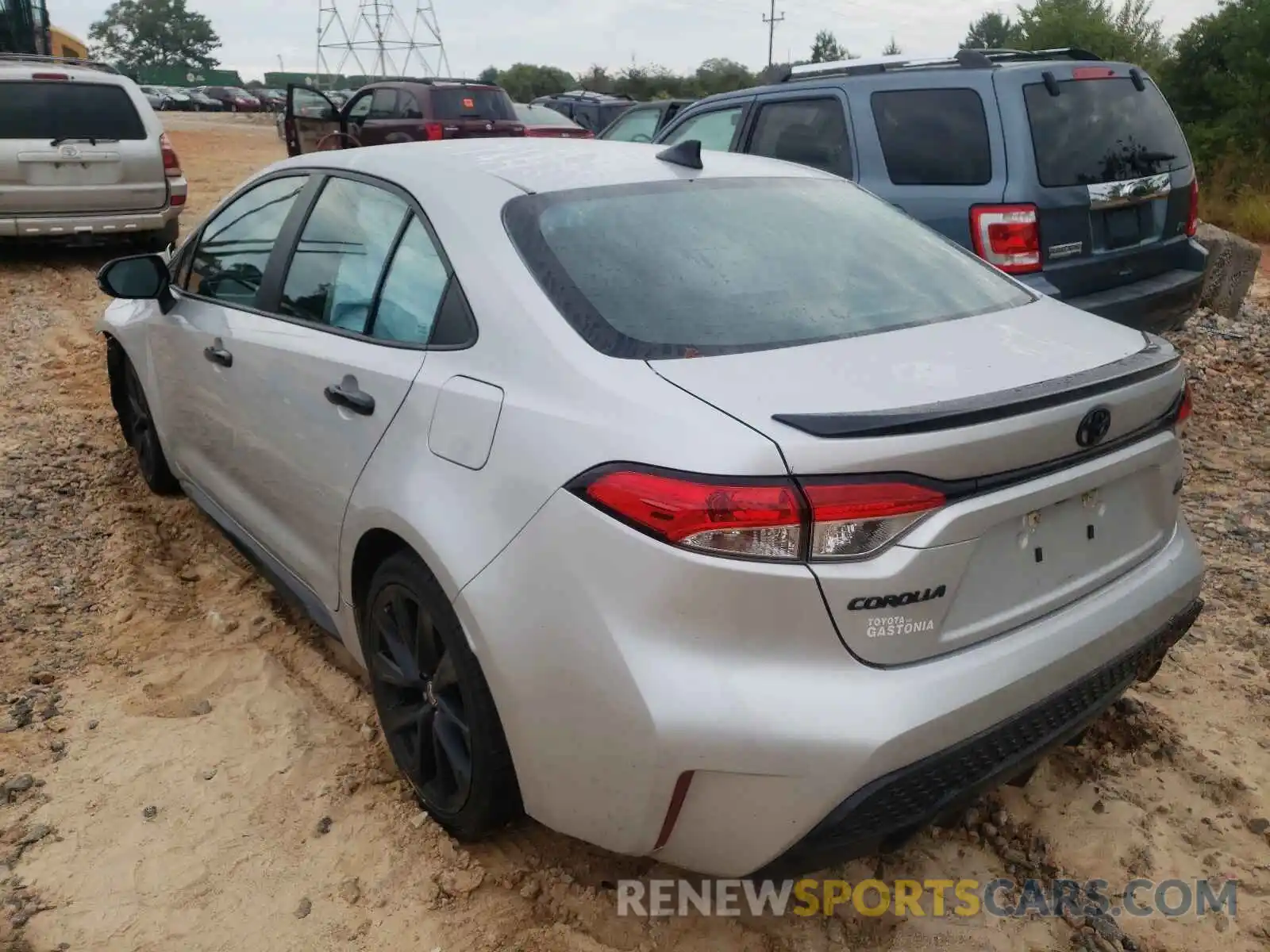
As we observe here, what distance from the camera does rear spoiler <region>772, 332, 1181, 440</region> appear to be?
1850 millimetres

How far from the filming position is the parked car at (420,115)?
14.1m

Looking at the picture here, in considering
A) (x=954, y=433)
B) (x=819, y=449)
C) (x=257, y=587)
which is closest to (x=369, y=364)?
(x=819, y=449)

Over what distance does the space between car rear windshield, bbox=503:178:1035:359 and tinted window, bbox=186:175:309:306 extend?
1.22 m

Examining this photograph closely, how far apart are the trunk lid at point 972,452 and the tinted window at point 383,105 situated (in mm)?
13975

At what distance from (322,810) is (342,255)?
58.8 inches

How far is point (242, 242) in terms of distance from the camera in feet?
11.9

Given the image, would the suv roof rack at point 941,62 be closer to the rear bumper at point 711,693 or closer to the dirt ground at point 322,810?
the dirt ground at point 322,810

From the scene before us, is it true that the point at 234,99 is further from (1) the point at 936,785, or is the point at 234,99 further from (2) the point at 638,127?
(1) the point at 936,785

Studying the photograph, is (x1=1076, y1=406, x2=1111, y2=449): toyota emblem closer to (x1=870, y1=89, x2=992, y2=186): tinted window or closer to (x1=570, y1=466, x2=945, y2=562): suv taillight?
(x1=570, y1=466, x2=945, y2=562): suv taillight

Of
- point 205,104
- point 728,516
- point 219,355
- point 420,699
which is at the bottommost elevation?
point 420,699

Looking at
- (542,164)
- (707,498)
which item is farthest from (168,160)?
(707,498)

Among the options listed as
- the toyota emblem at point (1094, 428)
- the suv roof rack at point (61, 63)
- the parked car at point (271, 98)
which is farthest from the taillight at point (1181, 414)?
the parked car at point (271, 98)

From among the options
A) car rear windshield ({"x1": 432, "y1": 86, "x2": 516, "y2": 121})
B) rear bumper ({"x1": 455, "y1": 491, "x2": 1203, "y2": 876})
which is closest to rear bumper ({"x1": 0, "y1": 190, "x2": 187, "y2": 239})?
car rear windshield ({"x1": 432, "y1": 86, "x2": 516, "y2": 121})

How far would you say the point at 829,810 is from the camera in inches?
73.4
